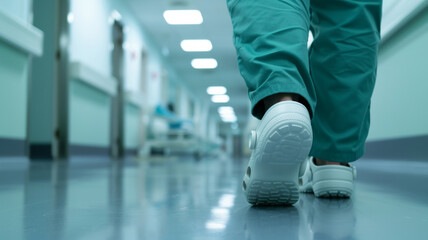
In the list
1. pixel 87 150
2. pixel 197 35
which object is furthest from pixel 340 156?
pixel 197 35

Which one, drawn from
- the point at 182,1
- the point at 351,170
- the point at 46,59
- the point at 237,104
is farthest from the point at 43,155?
the point at 237,104

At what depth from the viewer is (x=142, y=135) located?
817cm

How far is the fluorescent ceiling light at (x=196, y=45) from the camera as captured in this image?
892cm

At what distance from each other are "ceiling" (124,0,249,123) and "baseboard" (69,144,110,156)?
2.86m

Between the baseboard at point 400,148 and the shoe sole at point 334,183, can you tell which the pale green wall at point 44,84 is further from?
the shoe sole at point 334,183

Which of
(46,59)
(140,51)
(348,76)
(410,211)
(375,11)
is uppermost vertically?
(140,51)

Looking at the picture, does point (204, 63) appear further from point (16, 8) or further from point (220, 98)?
point (16, 8)

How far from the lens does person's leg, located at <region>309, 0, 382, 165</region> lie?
912mm

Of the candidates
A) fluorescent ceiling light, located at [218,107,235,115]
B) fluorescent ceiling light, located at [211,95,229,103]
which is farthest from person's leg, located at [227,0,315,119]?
fluorescent ceiling light, located at [218,107,235,115]

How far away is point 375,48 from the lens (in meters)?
0.94

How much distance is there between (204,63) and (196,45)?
1.69 m

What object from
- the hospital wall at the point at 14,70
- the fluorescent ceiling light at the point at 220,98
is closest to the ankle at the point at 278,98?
the hospital wall at the point at 14,70

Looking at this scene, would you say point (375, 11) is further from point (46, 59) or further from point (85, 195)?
point (46, 59)

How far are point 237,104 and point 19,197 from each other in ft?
58.6
